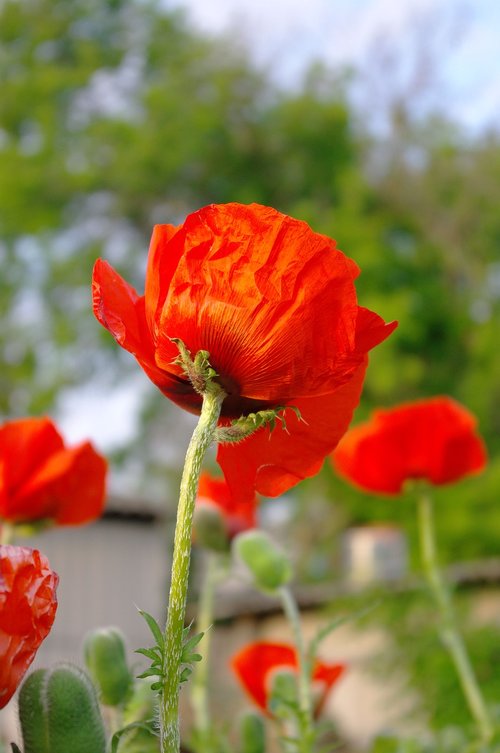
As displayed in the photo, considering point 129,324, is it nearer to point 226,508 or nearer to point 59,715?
point 59,715

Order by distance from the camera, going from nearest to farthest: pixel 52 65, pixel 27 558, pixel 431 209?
pixel 27 558 < pixel 431 209 < pixel 52 65

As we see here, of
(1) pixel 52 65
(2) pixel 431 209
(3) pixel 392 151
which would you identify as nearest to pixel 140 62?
(1) pixel 52 65

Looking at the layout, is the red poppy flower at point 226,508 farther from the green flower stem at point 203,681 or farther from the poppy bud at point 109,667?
the poppy bud at point 109,667

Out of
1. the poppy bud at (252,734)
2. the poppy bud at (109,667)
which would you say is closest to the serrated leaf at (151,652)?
the poppy bud at (109,667)

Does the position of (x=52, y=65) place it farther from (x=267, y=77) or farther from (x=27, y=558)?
(x=27, y=558)

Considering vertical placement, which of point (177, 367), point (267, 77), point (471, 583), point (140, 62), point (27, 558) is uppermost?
point (140, 62)

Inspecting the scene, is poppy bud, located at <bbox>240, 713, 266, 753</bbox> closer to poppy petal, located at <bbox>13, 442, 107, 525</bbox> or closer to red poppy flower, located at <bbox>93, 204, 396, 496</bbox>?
poppy petal, located at <bbox>13, 442, 107, 525</bbox>
